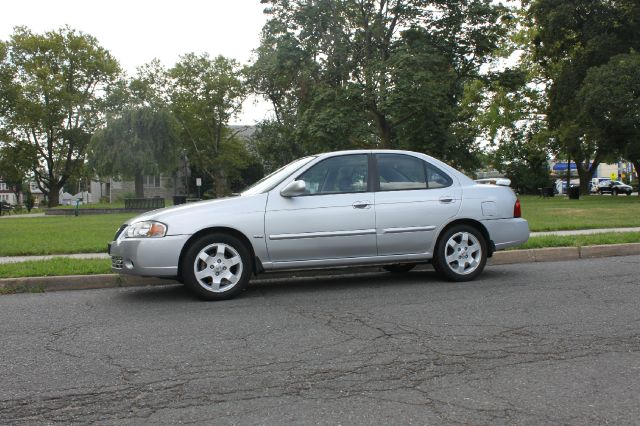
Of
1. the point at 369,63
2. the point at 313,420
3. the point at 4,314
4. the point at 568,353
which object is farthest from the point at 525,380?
the point at 369,63

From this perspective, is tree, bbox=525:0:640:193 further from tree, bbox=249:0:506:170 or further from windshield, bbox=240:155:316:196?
windshield, bbox=240:155:316:196

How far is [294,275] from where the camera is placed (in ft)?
28.9

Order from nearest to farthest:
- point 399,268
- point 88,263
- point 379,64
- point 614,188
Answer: point 399,268, point 88,263, point 379,64, point 614,188

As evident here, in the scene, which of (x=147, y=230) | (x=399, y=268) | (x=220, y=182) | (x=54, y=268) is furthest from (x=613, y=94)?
(x=220, y=182)

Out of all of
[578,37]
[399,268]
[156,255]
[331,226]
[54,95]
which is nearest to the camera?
[156,255]

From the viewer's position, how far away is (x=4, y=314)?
6434 mm

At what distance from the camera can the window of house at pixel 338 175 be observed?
7555 millimetres

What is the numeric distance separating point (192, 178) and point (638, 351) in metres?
73.9

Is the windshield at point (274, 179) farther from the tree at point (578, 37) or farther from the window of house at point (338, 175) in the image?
the tree at point (578, 37)

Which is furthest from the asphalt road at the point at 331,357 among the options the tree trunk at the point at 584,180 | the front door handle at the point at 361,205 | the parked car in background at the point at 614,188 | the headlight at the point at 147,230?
the parked car in background at the point at 614,188

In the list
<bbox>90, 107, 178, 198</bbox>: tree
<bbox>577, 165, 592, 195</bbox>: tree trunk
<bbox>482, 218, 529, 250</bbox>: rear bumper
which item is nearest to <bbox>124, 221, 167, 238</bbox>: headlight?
<bbox>482, 218, 529, 250</bbox>: rear bumper

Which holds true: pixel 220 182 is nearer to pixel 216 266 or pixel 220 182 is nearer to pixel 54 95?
pixel 54 95

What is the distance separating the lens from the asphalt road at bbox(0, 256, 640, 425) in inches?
138

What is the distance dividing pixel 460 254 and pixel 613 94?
2788cm
